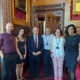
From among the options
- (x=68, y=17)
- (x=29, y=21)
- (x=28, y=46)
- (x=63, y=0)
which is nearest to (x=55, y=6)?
(x=63, y=0)

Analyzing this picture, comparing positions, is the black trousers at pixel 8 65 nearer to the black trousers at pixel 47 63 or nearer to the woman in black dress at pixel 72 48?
the black trousers at pixel 47 63

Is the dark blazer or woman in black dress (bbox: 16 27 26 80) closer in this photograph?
woman in black dress (bbox: 16 27 26 80)

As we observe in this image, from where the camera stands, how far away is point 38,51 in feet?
10.4

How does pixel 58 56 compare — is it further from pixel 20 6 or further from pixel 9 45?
pixel 20 6

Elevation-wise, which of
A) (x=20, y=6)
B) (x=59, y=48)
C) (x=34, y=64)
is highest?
(x=20, y=6)

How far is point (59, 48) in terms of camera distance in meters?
2.80

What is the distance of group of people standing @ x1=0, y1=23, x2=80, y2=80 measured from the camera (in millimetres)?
2480

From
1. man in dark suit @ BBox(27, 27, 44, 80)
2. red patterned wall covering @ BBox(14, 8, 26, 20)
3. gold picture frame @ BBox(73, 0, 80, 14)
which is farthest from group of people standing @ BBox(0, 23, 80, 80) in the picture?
gold picture frame @ BBox(73, 0, 80, 14)

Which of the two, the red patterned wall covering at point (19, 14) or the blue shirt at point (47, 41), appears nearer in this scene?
the blue shirt at point (47, 41)

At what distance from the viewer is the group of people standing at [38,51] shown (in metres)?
2.48

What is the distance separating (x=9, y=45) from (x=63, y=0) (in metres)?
2.90

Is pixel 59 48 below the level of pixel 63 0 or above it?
below

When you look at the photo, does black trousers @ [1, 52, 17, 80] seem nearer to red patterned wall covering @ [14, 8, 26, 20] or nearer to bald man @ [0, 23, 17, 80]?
bald man @ [0, 23, 17, 80]

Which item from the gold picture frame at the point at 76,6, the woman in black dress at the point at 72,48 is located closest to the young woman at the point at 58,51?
the woman in black dress at the point at 72,48
